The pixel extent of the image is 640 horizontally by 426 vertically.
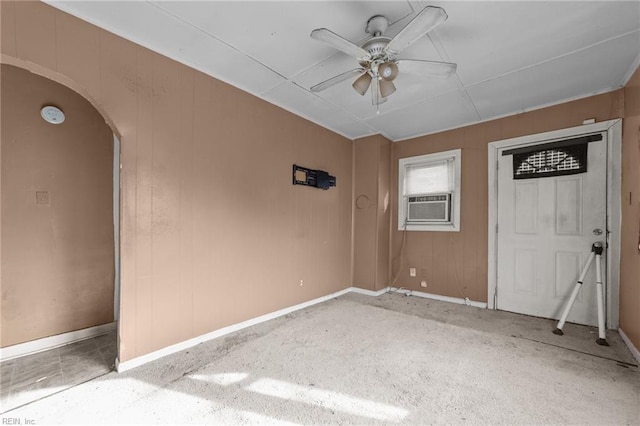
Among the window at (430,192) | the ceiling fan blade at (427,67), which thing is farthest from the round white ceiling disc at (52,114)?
the window at (430,192)

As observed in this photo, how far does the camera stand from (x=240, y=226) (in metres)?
2.90

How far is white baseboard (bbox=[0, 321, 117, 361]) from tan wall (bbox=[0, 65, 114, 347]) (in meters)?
0.04

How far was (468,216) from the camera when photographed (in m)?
3.89

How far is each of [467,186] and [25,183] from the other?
5079 millimetres

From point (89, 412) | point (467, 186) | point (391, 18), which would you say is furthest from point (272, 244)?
point (467, 186)

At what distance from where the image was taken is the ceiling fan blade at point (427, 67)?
6.59 ft

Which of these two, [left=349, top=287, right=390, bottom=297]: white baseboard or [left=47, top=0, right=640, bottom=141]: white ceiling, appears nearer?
[left=47, top=0, right=640, bottom=141]: white ceiling

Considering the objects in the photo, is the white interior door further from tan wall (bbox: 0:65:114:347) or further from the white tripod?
tan wall (bbox: 0:65:114:347)

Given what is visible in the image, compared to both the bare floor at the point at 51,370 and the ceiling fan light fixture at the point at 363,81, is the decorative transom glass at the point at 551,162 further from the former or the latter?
the bare floor at the point at 51,370

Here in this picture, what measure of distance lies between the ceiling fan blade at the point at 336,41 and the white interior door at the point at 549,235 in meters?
2.82

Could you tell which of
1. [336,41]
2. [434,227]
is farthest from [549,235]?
[336,41]

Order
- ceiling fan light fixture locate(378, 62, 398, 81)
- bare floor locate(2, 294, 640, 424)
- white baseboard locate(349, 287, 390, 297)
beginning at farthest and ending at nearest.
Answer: white baseboard locate(349, 287, 390, 297)
ceiling fan light fixture locate(378, 62, 398, 81)
bare floor locate(2, 294, 640, 424)

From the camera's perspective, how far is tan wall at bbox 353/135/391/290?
4.35 m

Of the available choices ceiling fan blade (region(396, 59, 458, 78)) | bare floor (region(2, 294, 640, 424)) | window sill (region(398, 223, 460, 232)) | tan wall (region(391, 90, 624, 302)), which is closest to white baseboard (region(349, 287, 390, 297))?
tan wall (region(391, 90, 624, 302))
